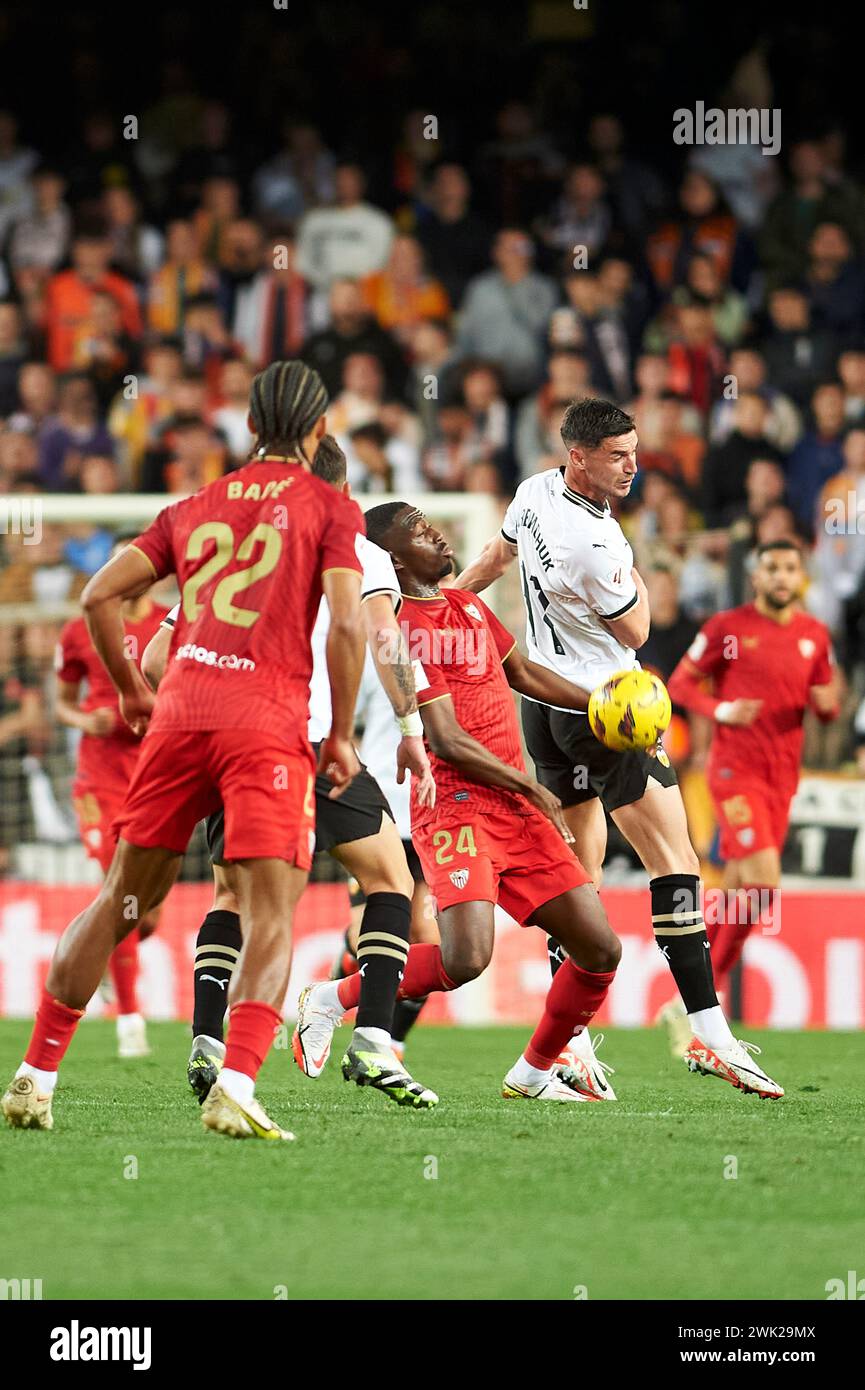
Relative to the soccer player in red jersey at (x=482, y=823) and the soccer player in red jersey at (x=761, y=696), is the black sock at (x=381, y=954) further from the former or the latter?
the soccer player in red jersey at (x=761, y=696)

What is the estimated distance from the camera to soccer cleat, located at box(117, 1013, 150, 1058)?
31.8 feet

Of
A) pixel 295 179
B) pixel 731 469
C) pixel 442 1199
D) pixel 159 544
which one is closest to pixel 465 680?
pixel 159 544

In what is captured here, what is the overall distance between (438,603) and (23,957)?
591cm

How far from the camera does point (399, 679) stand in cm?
687

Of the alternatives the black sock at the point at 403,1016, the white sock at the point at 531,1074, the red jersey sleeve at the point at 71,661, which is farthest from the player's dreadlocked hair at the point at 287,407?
the red jersey sleeve at the point at 71,661

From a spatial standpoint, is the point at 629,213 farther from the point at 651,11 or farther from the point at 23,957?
the point at 23,957

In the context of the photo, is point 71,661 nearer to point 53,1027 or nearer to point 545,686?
point 545,686

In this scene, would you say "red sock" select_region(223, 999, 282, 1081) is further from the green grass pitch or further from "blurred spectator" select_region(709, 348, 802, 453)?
"blurred spectator" select_region(709, 348, 802, 453)

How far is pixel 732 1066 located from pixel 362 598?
2215 mm

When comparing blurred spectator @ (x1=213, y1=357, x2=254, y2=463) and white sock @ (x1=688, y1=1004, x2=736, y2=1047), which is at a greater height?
blurred spectator @ (x1=213, y1=357, x2=254, y2=463)

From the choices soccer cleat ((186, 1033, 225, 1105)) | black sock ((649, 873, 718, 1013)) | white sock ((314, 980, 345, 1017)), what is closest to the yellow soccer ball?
black sock ((649, 873, 718, 1013))

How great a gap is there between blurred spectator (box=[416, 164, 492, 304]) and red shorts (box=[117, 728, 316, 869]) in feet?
38.2

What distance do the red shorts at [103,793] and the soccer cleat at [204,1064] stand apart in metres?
3.03

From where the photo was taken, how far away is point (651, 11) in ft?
61.4
